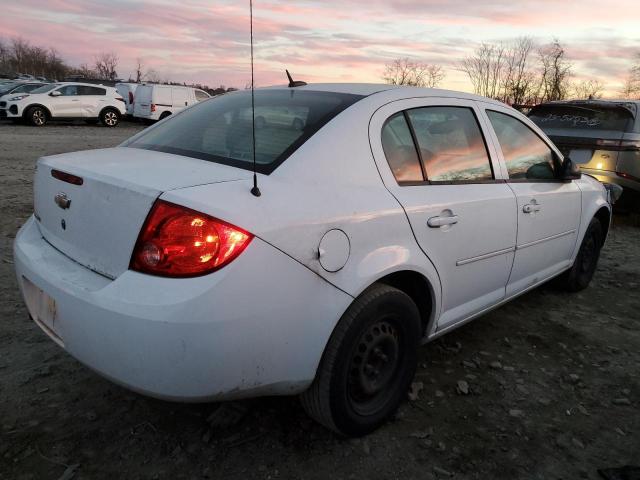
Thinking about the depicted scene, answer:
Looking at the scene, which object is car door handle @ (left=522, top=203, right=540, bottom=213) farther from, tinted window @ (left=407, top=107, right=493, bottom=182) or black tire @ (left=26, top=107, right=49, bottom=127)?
black tire @ (left=26, top=107, right=49, bottom=127)

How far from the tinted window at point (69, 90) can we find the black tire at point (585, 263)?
2018cm

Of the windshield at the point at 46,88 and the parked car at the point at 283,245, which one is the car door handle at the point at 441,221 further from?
the windshield at the point at 46,88

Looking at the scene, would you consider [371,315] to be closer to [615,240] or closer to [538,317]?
[538,317]

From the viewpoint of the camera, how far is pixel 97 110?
67.8 feet

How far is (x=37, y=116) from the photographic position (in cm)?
1919

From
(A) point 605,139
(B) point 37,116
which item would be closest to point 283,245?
(A) point 605,139

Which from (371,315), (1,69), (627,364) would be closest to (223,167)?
(371,315)

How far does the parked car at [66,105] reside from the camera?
18.8m

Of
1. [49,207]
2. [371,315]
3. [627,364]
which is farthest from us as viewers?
[627,364]

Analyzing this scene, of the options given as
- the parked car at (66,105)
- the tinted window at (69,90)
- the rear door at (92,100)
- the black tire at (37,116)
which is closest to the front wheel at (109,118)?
the parked car at (66,105)

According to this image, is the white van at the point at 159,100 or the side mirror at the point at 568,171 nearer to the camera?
the side mirror at the point at 568,171

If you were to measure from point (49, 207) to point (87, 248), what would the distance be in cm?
45

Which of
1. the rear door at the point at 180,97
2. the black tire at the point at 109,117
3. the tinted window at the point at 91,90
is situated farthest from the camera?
the rear door at the point at 180,97

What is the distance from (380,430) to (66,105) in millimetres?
20909
